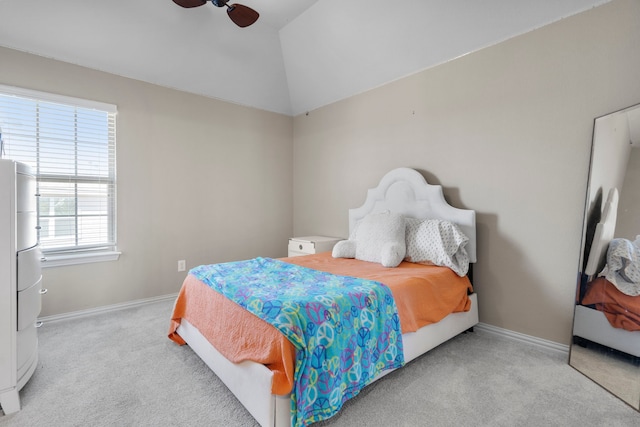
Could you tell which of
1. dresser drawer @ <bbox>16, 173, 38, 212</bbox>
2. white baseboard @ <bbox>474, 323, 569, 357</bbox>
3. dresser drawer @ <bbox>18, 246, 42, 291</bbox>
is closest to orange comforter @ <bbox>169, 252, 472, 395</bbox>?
white baseboard @ <bbox>474, 323, 569, 357</bbox>

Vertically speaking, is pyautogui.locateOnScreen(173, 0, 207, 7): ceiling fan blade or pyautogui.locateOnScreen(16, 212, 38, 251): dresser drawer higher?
pyautogui.locateOnScreen(173, 0, 207, 7): ceiling fan blade

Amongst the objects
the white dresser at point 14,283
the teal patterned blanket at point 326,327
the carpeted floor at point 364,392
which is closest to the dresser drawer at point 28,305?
the white dresser at point 14,283

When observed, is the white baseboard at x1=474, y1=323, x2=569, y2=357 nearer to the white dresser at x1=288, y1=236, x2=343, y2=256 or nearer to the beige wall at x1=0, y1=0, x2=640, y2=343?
the beige wall at x1=0, y1=0, x2=640, y2=343

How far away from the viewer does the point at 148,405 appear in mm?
1591

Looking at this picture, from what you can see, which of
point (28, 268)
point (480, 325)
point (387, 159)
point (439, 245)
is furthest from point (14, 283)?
point (480, 325)

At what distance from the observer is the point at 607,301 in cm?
185

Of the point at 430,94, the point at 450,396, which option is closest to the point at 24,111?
the point at 430,94

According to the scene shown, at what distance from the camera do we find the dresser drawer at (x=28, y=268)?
158 cm

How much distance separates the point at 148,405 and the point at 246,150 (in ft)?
9.72

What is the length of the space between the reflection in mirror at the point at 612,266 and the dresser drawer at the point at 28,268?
129 inches

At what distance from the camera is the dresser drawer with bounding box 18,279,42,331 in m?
1.58

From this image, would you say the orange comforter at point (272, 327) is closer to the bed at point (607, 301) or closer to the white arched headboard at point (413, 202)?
the white arched headboard at point (413, 202)

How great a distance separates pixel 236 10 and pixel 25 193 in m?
1.80

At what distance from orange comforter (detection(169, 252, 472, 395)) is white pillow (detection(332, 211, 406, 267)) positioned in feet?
0.24
